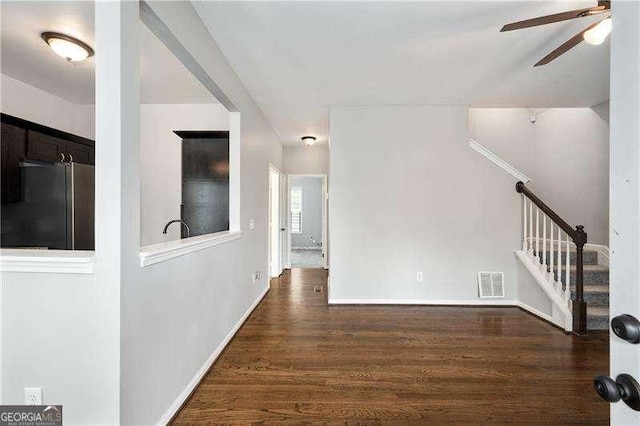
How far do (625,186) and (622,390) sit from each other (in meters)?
0.42

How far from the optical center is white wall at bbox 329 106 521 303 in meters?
3.96

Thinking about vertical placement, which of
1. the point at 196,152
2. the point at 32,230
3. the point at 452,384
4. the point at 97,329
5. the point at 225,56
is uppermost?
the point at 225,56

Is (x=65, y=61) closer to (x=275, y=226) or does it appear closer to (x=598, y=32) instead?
(x=275, y=226)

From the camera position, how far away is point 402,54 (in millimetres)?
2709

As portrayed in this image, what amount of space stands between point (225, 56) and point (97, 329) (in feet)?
7.93

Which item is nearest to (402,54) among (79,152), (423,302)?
(423,302)

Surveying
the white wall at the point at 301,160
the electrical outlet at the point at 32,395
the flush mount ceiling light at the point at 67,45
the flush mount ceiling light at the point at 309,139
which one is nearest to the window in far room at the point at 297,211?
the white wall at the point at 301,160

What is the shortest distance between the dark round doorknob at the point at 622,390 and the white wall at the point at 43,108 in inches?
193

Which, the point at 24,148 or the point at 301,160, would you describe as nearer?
the point at 24,148

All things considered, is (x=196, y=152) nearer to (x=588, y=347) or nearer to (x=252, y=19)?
(x=252, y=19)

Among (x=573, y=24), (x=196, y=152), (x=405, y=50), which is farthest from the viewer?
(x=196, y=152)

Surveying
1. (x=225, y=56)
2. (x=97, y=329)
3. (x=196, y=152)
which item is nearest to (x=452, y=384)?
(x=97, y=329)

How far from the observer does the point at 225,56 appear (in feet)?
8.98

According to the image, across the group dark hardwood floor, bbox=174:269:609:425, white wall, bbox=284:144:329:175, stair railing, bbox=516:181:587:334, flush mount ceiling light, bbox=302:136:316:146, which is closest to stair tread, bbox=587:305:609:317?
stair railing, bbox=516:181:587:334
